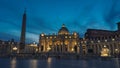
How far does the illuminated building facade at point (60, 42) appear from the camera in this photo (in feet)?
406

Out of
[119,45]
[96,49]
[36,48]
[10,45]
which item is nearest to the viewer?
[119,45]

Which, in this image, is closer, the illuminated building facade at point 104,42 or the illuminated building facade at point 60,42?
the illuminated building facade at point 104,42

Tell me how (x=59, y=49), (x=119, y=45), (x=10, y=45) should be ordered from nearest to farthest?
(x=119, y=45), (x=10, y=45), (x=59, y=49)

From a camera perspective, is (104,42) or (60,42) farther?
(60,42)

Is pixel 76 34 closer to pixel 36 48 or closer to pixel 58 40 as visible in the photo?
pixel 58 40

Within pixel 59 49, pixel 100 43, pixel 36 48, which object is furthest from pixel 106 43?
pixel 36 48

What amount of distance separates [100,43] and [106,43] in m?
4.87

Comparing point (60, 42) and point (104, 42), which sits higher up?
point (60, 42)

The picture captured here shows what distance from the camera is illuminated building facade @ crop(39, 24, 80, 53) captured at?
123812mm

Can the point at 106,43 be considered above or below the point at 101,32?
below

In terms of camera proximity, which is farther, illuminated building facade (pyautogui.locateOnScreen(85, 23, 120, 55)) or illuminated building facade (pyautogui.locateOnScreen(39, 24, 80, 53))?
illuminated building facade (pyautogui.locateOnScreen(39, 24, 80, 53))

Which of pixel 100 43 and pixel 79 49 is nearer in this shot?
pixel 100 43

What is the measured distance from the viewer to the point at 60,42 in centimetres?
12581

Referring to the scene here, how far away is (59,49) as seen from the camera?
126m
